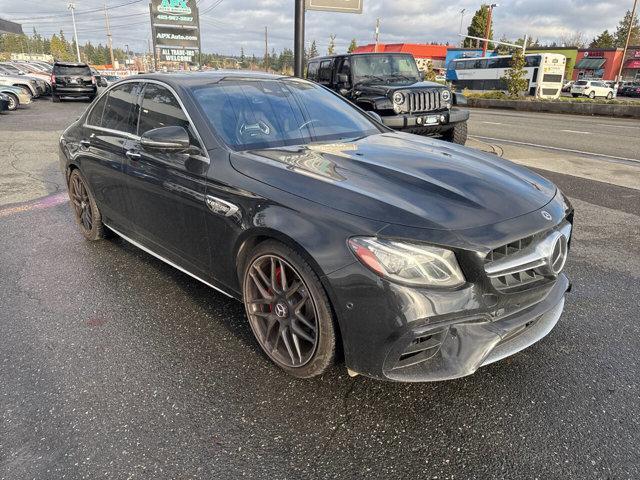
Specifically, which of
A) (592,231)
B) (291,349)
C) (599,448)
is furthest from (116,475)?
(592,231)

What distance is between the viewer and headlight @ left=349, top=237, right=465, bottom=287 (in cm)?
208

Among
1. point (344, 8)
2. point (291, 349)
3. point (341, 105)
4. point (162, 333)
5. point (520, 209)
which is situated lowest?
point (162, 333)

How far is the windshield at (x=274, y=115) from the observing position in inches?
123

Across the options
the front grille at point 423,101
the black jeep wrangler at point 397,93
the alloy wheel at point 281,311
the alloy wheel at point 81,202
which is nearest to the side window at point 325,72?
the black jeep wrangler at point 397,93

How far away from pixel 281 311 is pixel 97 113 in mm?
2965

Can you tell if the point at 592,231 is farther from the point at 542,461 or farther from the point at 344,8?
the point at 344,8

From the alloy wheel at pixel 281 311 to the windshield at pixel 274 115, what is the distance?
87 centimetres

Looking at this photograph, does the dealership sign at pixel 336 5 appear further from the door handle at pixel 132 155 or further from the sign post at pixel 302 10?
the door handle at pixel 132 155

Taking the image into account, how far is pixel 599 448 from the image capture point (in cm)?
211

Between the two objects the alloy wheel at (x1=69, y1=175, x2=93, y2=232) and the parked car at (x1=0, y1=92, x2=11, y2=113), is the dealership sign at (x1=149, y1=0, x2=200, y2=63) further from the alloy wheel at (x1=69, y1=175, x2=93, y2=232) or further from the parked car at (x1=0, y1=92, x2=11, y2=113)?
the alloy wheel at (x1=69, y1=175, x2=93, y2=232)

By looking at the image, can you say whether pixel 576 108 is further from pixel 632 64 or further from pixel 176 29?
pixel 632 64

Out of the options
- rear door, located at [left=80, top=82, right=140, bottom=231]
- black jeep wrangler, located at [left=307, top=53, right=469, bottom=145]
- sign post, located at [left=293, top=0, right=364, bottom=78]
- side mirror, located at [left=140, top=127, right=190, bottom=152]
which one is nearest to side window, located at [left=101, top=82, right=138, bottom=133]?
rear door, located at [left=80, top=82, right=140, bottom=231]

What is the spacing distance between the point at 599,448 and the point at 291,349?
1511 mm

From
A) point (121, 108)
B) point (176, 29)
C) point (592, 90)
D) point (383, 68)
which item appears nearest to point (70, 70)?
point (176, 29)
